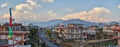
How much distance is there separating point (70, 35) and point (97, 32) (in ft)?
23.0

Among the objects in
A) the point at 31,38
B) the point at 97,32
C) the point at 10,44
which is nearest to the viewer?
the point at 10,44

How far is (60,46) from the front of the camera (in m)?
42.8

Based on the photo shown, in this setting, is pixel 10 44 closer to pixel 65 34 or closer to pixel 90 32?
pixel 65 34

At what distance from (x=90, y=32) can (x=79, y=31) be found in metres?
6.06

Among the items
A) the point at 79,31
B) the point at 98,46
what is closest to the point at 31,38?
the point at 98,46

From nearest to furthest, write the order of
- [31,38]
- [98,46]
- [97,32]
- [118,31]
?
1. [118,31]
2. [98,46]
3. [31,38]
4. [97,32]

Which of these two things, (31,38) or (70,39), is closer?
(31,38)

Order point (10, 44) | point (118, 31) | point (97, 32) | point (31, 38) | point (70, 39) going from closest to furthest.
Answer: point (10, 44) < point (118, 31) < point (31, 38) < point (70, 39) < point (97, 32)

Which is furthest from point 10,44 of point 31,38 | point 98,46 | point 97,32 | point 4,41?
point 97,32

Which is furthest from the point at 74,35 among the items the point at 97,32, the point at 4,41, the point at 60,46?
the point at 4,41

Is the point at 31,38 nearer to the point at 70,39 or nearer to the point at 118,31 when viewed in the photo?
the point at 70,39

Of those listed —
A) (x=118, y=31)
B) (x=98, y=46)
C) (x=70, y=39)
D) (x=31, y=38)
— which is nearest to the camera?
(x=118, y=31)

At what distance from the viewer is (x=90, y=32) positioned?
59844 mm

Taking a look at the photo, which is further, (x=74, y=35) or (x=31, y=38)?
(x=74, y=35)
